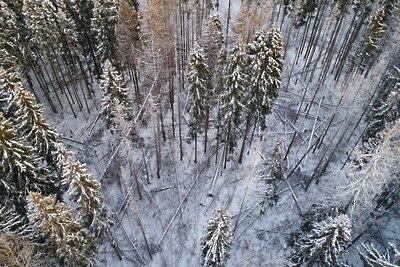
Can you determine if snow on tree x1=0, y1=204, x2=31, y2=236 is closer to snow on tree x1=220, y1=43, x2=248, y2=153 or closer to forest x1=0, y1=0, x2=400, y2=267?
forest x1=0, y1=0, x2=400, y2=267

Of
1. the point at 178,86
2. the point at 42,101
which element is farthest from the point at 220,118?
the point at 42,101

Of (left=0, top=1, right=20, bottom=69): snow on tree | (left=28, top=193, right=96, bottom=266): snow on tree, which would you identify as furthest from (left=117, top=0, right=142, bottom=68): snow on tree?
(left=28, top=193, right=96, bottom=266): snow on tree

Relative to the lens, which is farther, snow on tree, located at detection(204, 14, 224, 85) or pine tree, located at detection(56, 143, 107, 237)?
snow on tree, located at detection(204, 14, 224, 85)

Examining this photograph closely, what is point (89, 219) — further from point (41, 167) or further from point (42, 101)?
point (42, 101)

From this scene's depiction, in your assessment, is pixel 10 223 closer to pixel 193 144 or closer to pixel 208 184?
pixel 208 184

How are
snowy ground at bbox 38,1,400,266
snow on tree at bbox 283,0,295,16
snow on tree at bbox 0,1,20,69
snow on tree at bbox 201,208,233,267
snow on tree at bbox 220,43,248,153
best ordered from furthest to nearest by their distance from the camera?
snow on tree at bbox 283,0,295,16 → snowy ground at bbox 38,1,400,266 → snow on tree at bbox 0,1,20,69 → snow on tree at bbox 220,43,248,153 → snow on tree at bbox 201,208,233,267

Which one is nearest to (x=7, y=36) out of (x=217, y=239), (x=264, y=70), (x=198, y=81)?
(x=198, y=81)

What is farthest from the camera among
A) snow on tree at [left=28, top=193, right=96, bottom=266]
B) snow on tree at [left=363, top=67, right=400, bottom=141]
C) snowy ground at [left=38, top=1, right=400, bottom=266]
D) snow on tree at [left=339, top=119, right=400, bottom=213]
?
snowy ground at [left=38, top=1, right=400, bottom=266]

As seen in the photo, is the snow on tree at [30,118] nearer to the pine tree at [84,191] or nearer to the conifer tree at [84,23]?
the pine tree at [84,191]
